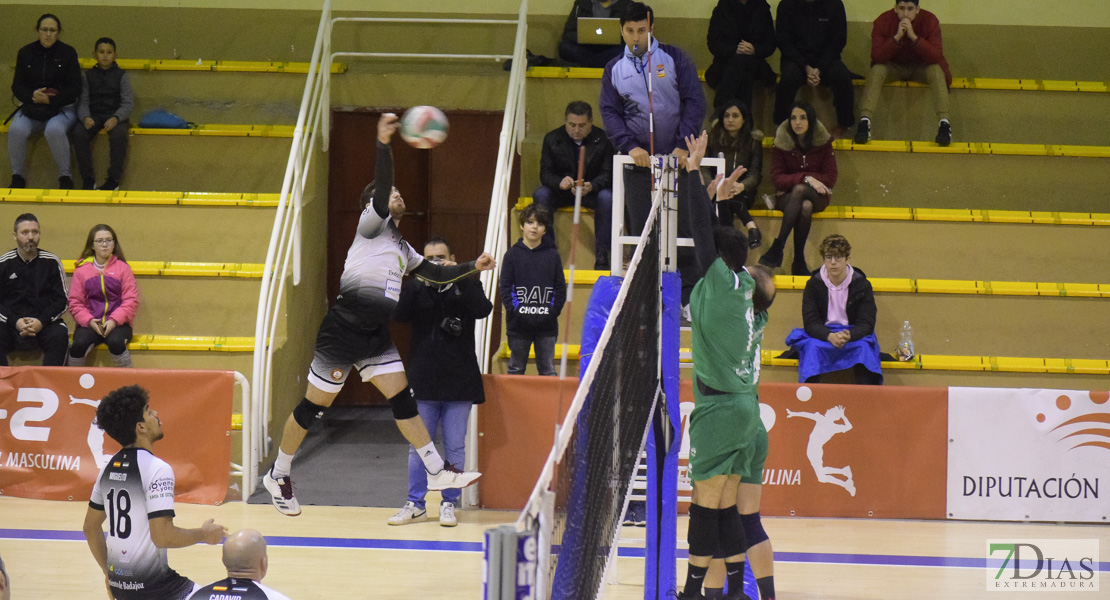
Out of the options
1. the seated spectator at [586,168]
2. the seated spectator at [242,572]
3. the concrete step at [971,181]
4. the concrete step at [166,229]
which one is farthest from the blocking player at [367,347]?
the concrete step at [971,181]

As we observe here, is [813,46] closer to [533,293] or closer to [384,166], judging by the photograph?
[533,293]

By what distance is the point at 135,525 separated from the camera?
4.59 m

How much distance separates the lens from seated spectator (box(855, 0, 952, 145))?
1063 centimetres

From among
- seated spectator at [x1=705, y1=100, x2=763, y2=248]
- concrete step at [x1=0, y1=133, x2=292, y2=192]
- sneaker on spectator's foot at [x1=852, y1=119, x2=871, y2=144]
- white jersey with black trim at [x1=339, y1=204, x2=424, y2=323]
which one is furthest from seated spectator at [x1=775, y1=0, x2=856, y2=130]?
white jersey with black trim at [x1=339, y1=204, x2=424, y2=323]

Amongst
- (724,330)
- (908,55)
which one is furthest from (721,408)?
(908,55)

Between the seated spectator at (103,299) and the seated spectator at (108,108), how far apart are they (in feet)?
5.30

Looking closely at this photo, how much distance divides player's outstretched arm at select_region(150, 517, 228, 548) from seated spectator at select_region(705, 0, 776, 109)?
7.02m

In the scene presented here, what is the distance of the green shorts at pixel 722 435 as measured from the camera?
521 cm

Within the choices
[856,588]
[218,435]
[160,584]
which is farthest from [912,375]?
[160,584]

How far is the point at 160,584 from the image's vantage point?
4.63 metres

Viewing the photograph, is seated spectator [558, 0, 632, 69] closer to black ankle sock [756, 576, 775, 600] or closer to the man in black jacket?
the man in black jacket

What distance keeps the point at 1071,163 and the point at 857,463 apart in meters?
4.74

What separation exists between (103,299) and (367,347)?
3.13m

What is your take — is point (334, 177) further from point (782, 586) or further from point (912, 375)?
point (782, 586)
